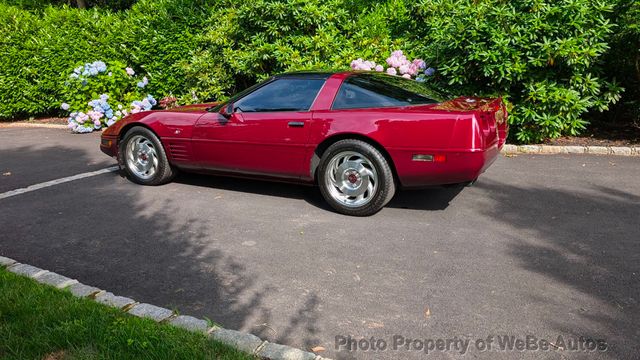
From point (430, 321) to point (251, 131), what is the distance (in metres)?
2.90

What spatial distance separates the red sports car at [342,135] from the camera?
14.0 ft

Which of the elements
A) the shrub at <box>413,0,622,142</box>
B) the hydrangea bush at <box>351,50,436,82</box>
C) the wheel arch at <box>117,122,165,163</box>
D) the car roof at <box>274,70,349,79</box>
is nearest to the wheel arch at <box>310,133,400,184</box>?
the car roof at <box>274,70,349,79</box>

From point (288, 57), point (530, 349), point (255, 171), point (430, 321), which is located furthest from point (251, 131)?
point (288, 57)

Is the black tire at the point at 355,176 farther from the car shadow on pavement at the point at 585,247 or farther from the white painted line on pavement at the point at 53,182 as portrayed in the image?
the white painted line on pavement at the point at 53,182

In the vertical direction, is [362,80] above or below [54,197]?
above

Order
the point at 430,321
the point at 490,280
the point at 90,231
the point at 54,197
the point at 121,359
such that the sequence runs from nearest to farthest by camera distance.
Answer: the point at 121,359 < the point at 430,321 < the point at 490,280 < the point at 90,231 < the point at 54,197

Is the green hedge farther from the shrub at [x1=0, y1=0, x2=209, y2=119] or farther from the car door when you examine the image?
the car door

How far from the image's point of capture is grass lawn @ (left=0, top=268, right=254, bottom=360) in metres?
2.51

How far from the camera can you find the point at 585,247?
3.88 metres

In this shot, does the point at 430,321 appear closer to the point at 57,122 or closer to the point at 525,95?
the point at 525,95

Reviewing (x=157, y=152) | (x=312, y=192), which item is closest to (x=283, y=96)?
(x=312, y=192)

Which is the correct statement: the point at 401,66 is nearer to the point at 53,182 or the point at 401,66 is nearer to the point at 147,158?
the point at 147,158

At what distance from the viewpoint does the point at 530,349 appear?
2578 mm

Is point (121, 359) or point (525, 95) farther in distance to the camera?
point (525, 95)
